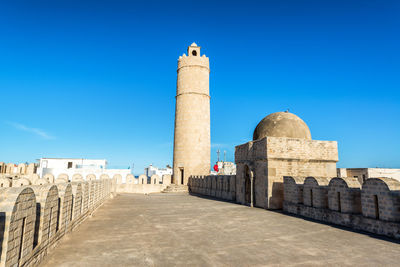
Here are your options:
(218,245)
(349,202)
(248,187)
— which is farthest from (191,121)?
(218,245)

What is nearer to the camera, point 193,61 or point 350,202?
point 350,202

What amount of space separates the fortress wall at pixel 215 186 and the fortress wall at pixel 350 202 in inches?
253

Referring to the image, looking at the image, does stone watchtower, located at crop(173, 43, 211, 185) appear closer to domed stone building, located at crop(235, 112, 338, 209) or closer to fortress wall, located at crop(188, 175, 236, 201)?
fortress wall, located at crop(188, 175, 236, 201)

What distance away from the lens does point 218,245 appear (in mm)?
6223

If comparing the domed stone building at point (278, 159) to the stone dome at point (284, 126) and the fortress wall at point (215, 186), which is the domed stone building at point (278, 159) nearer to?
the stone dome at point (284, 126)

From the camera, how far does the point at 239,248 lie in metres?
5.98

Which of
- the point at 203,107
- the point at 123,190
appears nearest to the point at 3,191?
the point at 123,190

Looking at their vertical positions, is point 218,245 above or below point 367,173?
below

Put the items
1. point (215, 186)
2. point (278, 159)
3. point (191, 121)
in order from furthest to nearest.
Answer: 1. point (191, 121)
2. point (215, 186)
3. point (278, 159)

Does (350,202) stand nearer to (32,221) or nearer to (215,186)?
(32,221)

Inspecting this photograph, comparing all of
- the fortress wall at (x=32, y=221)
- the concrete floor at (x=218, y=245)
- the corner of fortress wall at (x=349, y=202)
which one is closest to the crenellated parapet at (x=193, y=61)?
the corner of fortress wall at (x=349, y=202)

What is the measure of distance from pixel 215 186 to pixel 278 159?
361 inches

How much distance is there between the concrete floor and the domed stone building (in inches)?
162

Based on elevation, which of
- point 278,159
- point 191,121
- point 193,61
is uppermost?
point 193,61
